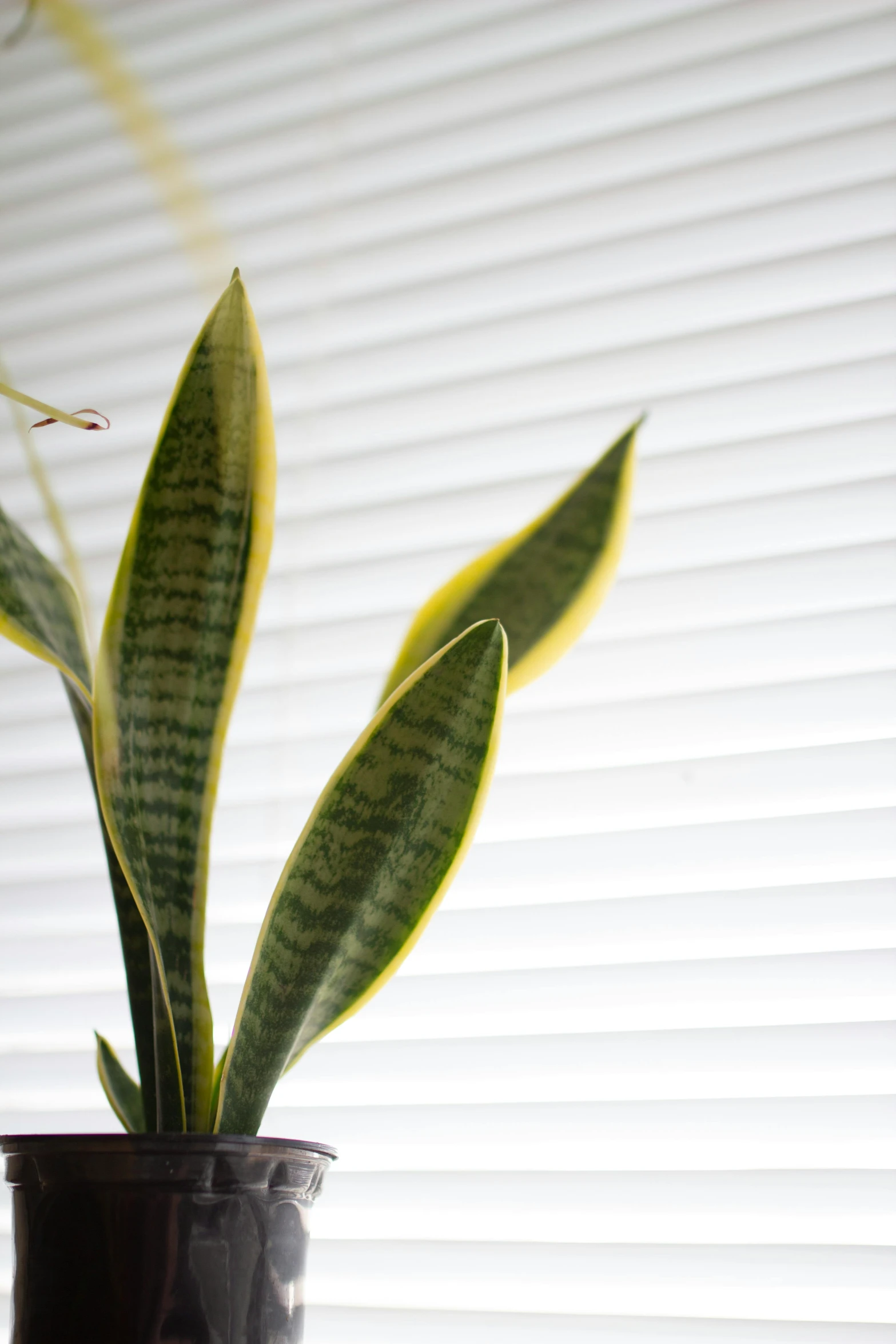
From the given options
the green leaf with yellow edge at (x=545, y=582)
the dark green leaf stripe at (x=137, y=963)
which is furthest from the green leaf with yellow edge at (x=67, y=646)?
the green leaf with yellow edge at (x=545, y=582)

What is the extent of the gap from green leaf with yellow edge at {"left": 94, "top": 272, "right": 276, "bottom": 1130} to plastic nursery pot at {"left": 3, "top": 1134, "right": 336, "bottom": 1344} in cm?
5

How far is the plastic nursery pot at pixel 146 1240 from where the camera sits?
1.46 ft

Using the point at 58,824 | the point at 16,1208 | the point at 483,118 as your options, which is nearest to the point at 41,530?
the point at 58,824

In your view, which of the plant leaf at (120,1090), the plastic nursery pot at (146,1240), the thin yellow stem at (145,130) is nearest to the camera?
the plastic nursery pot at (146,1240)

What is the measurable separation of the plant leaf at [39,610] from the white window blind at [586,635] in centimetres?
29

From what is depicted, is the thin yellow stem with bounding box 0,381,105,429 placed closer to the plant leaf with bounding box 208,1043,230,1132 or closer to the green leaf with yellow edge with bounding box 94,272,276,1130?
the green leaf with yellow edge with bounding box 94,272,276,1130

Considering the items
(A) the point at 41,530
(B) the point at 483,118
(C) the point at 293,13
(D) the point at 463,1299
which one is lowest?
(D) the point at 463,1299

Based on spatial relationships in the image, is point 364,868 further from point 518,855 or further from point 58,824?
point 58,824

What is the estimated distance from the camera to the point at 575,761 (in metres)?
0.77

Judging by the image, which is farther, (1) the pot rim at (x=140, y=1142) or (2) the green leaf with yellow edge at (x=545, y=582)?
(2) the green leaf with yellow edge at (x=545, y=582)

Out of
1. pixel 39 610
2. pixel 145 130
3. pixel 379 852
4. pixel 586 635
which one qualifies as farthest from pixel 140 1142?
pixel 145 130

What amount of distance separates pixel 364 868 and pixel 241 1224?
170 mm

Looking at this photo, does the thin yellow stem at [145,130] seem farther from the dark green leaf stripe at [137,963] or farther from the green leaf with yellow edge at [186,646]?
the dark green leaf stripe at [137,963]

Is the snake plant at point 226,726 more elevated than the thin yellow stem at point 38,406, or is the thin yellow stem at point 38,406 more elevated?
the thin yellow stem at point 38,406
